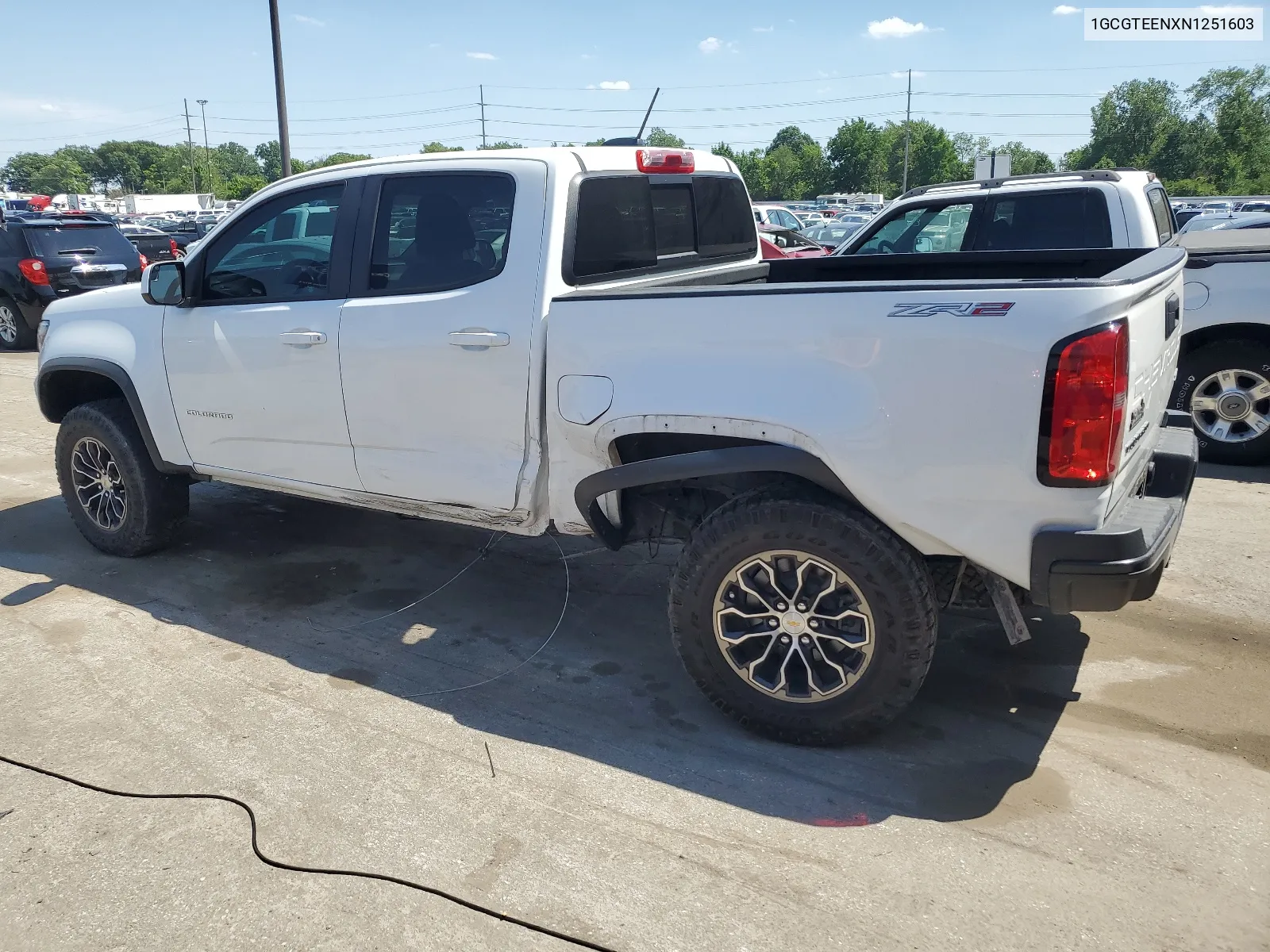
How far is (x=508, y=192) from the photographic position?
3898mm

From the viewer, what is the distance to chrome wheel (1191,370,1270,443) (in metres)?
6.63

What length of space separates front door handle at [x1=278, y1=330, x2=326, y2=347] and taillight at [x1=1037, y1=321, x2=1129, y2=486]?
2985mm

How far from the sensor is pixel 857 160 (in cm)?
10331

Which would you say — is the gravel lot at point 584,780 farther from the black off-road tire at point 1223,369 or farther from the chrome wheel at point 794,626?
the black off-road tire at point 1223,369

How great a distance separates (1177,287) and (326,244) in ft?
11.6

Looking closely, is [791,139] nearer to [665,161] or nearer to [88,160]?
[88,160]

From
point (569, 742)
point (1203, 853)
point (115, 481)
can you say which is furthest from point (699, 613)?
point (115, 481)

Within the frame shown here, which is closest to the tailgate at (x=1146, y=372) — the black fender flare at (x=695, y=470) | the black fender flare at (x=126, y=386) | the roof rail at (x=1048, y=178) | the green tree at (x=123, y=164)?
the black fender flare at (x=695, y=470)

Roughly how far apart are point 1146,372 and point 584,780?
2.26 metres

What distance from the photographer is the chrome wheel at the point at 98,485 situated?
5.34m

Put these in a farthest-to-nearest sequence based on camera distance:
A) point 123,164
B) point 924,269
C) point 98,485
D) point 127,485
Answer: point 123,164 < point 98,485 < point 127,485 < point 924,269

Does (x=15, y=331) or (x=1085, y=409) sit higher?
(x=1085, y=409)

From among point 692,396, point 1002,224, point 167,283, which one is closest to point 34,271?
point 167,283

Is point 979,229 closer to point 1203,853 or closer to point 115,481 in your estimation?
point 1203,853
